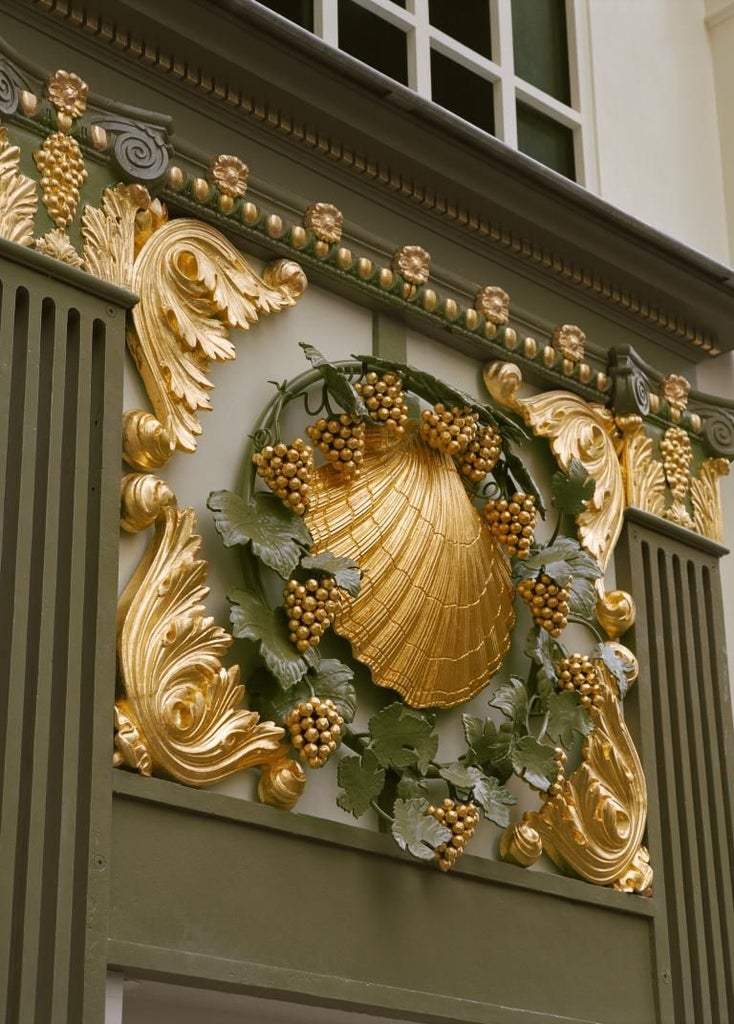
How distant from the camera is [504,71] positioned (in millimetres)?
6012

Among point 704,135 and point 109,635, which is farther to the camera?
point 704,135

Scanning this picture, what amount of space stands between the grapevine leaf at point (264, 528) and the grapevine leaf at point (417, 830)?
0.63 m

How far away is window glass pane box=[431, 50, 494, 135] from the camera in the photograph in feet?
19.2

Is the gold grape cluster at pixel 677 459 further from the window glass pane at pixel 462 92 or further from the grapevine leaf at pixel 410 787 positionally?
the grapevine leaf at pixel 410 787

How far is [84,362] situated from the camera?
175 inches

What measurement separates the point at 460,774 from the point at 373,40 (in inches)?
86.0

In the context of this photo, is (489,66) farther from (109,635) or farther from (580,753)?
(109,635)

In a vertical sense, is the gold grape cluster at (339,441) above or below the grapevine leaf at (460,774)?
above

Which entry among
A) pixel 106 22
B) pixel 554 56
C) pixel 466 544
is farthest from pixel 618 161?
pixel 106 22

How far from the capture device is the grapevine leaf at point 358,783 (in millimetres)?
4621

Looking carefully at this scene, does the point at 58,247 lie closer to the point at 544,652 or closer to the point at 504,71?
the point at 544,652

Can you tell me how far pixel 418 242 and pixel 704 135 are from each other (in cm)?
172

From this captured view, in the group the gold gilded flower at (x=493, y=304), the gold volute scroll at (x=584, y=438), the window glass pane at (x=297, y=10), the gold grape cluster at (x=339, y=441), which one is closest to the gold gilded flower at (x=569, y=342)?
the gold volute scroll at (x=584, y=438)

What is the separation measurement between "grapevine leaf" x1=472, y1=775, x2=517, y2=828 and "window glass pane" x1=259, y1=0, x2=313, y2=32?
215 centimetres
